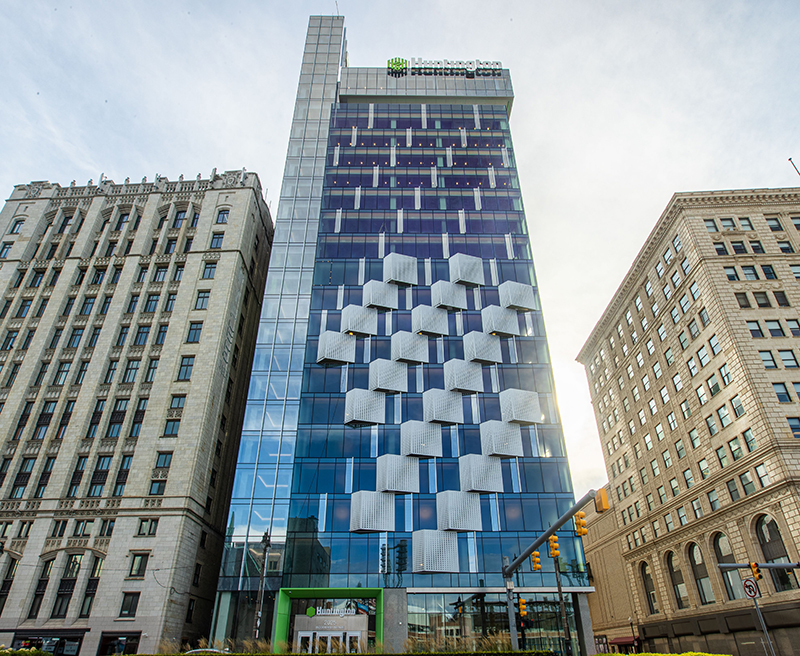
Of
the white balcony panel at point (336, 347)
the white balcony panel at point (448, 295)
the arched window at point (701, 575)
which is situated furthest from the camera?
the white balcony panel at point (448, 295)

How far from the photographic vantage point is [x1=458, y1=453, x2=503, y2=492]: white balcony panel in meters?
44.0

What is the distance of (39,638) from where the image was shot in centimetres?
3828

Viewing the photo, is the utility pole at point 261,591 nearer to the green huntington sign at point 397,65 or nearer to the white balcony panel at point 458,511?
the white balcony panel at point 458,511

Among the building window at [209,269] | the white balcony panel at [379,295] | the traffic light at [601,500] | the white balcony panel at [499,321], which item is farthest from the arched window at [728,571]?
the building window at [209,269]

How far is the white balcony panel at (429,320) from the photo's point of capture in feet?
172

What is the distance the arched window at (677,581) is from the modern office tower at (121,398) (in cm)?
4766

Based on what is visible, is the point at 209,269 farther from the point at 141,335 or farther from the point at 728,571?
the point at 728,571

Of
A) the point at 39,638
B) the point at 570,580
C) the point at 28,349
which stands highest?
the point at 28,349

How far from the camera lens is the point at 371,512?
42.4m

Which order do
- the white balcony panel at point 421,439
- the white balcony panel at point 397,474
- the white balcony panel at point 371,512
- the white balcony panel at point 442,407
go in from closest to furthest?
the white balcony panel at point 371,512, the white balcony panel at point 397,474, the white balcony panel at point 421,439, the white balcony panel at point 442,407

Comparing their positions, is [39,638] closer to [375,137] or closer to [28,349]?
[28,349]

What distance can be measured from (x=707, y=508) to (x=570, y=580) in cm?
2263

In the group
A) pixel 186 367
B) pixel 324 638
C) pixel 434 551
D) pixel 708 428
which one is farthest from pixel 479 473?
pixel 186 367

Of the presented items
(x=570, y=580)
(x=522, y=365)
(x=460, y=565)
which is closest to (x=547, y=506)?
(x=570, y=580)
